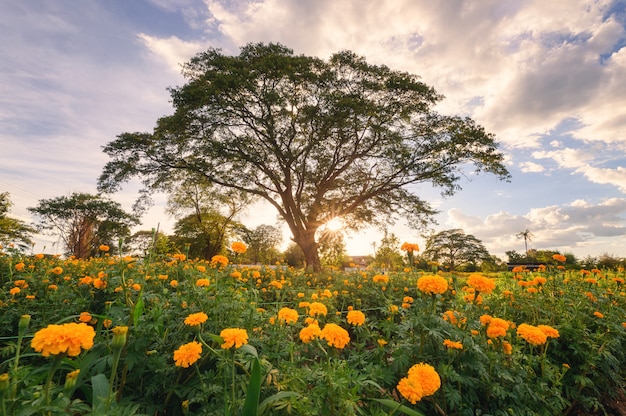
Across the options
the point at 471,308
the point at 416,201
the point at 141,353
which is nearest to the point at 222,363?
the point at 141,353

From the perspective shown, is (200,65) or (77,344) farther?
(200,65)

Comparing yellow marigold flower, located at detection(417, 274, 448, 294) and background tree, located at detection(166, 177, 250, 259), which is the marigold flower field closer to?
yellow marigold flower, located at detection(417, 274, 448, 294)

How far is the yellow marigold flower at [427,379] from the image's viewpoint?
1414 millimetres

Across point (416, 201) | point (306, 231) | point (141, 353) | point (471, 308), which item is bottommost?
point (141, 353)

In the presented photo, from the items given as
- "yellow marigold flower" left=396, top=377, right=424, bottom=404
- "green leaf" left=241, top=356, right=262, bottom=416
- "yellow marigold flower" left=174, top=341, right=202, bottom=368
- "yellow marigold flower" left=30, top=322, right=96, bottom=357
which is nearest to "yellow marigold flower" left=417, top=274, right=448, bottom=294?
"yellow marigold flower" left=396, top=377, right=424, bottom=404

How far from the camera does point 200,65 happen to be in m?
13.8

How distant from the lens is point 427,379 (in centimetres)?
145

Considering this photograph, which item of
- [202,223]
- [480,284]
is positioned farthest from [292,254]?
[480,284]

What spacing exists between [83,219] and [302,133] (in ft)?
84.0

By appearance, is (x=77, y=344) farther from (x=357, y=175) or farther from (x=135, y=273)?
(x=357, y=175)

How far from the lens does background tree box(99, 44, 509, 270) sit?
504 inches

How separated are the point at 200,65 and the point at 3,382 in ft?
48.9

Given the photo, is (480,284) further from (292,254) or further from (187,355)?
(292,254)

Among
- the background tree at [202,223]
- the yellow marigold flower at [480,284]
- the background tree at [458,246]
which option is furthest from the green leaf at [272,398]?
the background tree at [458,246]
